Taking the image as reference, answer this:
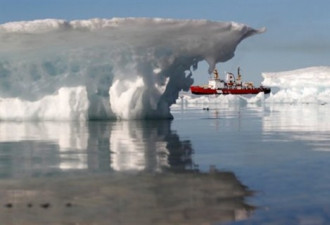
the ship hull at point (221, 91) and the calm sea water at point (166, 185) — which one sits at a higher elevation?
the ship hull at point (221, 91)

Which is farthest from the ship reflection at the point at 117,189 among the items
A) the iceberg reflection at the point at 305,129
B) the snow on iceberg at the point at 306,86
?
the snow on iceberg at the point at 306,86

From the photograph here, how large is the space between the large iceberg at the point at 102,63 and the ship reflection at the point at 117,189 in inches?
411

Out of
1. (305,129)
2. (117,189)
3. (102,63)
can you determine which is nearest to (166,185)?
(117,189)

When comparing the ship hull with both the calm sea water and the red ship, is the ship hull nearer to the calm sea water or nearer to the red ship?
the red ship

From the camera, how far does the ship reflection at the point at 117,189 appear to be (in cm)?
461

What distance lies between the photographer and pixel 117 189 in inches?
232

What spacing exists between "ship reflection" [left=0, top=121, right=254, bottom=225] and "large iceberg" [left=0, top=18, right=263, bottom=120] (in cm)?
1045

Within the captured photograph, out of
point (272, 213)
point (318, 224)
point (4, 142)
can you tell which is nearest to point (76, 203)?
point (272, 213)

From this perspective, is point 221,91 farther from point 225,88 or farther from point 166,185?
point 166,185

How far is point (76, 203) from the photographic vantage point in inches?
204

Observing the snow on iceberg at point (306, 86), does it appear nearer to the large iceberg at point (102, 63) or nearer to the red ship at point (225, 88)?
the red ship at point (225, 88)

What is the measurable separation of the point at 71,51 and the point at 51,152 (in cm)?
1245

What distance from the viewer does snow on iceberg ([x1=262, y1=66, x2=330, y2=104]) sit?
7825 cm

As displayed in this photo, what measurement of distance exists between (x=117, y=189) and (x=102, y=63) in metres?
16.7
